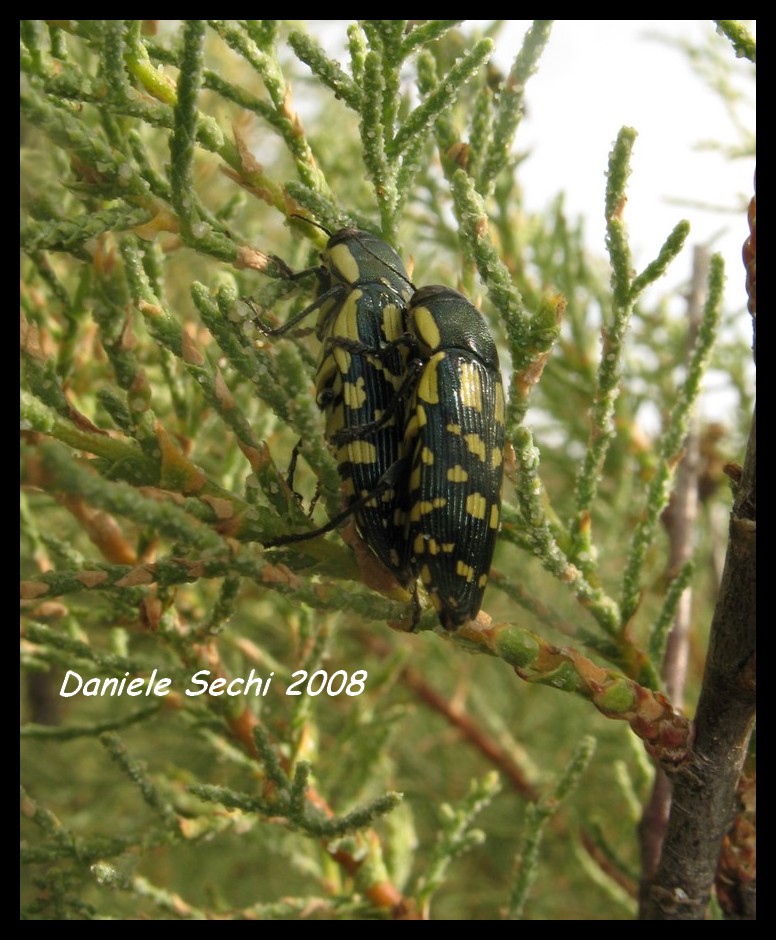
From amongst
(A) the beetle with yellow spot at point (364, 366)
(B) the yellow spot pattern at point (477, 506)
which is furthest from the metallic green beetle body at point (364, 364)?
(B) the yellow spot pattern at point (477, 506)

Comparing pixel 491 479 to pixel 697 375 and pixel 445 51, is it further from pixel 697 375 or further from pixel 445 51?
pixel 445 51

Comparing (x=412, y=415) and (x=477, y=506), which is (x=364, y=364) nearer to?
(x=412, y=415)

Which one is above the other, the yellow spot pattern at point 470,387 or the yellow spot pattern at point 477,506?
the yellow spot pattern at point 470,387

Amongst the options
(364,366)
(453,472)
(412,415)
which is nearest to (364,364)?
(364,366)

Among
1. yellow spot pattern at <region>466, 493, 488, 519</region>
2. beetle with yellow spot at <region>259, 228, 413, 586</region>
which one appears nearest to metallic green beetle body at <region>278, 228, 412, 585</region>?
beetle with yellow spot at <region>259, 228, 413, 586</region>

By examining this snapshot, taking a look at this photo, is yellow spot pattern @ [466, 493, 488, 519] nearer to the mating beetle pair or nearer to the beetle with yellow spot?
the mating beetle pair

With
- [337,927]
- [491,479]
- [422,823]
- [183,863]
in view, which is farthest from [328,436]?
[183,863]

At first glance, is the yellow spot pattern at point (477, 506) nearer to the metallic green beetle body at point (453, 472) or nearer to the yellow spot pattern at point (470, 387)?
the metallic green beetle body at point (453, 472)
